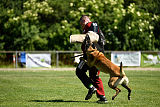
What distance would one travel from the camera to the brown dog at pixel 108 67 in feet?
23.8

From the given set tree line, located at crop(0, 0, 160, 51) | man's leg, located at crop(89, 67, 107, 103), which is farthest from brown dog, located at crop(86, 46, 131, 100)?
tree line, located at crop(0, 0, 160, 51)

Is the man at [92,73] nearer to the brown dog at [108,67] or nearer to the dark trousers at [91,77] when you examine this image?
the dark trousers at [91,77]

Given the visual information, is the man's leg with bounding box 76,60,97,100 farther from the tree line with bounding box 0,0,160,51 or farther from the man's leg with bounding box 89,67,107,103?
the tree line with bounding box 0,0,160,51

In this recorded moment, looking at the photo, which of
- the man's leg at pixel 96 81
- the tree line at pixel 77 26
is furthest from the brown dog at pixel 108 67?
the tree line at pixel 77 26

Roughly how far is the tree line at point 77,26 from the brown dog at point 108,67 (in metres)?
21.3

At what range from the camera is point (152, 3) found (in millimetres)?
35062

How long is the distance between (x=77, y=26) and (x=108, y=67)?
24.0 metres

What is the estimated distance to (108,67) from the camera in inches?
287

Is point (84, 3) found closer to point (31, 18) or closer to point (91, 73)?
point (31, 18)

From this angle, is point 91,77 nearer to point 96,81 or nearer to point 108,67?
point 96,81

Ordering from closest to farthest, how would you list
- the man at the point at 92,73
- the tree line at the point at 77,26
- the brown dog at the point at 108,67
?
the brown dog at the point at 108,67
the man at the point at 92,73
the tree line at the point at 77,26

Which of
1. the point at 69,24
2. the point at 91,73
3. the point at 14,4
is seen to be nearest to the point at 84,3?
the point at 69,24

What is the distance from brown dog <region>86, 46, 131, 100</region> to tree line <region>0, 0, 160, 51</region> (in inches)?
838

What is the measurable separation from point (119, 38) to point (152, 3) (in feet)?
24.1
